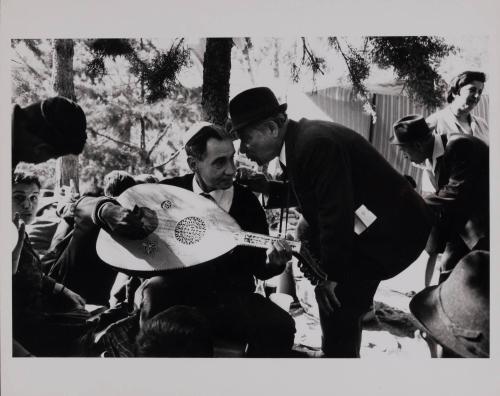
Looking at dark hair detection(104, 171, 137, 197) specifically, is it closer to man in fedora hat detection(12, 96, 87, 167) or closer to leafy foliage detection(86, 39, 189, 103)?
man in fedora hat detection(12, 96, 87, 167)

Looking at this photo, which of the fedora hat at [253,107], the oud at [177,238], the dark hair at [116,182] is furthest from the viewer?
the dark hair at [116,182]

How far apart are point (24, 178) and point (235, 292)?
1565 millimetres

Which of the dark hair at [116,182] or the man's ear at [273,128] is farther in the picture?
the dark hair at [116,182]

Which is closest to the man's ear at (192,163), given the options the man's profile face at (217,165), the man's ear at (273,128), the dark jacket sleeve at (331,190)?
the man's profile face at (217,165)

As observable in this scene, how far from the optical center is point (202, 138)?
2.87 m

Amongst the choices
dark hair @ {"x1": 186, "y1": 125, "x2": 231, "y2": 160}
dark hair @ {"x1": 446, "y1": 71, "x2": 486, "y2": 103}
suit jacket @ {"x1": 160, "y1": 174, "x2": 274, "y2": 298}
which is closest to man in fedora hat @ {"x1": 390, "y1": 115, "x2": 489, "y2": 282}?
dark hair @ {"x1": 446, "y1": 71, "x2": 486, "y2": 103}

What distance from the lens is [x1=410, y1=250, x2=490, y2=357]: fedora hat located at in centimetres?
275

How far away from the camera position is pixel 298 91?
2973 mm

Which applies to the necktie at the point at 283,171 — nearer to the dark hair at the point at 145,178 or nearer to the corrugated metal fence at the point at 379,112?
the corrugated metal fence at the point at 379,112

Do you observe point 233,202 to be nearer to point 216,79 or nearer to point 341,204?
point 341,204

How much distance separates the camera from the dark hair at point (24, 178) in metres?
2.93

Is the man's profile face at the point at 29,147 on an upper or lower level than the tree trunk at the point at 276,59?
lower

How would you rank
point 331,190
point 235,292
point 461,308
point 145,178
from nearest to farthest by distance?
point 331,190
point 461,308
point 235,292
point 145,178

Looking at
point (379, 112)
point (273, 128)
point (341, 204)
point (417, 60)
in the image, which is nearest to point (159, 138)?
point (273, 128)
